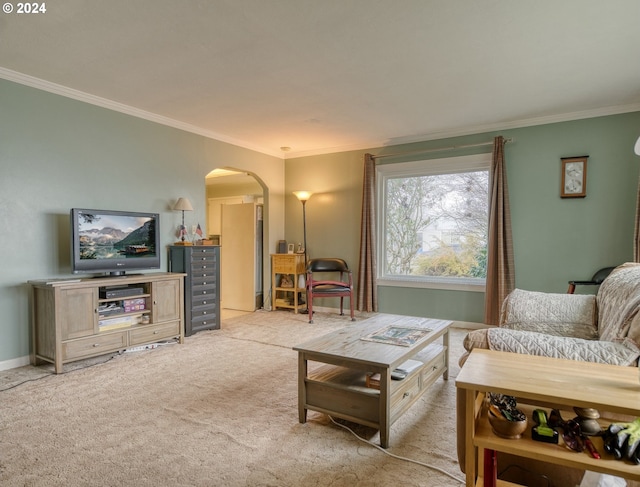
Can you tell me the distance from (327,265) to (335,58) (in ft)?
10.8

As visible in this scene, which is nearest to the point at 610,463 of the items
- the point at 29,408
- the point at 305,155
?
the point at 29,408

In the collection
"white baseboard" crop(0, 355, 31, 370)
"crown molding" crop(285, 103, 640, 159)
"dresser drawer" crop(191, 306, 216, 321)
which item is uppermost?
"crown molding" crop(285, 103, 640, 159)

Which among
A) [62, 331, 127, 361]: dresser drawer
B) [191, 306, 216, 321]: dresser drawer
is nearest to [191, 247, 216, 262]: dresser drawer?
[191, 306, 216, 321]: dresser drawer

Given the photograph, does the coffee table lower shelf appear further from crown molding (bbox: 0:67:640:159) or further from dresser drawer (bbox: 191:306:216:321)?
crown molding (bbox: 0:67:640:159)

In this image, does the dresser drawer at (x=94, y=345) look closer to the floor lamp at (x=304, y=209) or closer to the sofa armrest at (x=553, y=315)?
the floor lamp at (x=304, y=209)

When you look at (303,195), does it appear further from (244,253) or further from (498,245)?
(498,245)

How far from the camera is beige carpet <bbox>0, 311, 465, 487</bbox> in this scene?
5.94ft

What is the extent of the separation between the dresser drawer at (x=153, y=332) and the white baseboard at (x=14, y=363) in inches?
34.3

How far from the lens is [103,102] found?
3.92 metres

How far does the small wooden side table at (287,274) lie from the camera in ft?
19.2

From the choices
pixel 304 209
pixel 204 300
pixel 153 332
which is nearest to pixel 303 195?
pixel 304 209

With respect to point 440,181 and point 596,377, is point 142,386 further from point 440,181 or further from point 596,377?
point 440,181

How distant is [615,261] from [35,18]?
18.4 feet

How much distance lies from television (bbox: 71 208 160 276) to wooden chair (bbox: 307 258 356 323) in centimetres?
206
